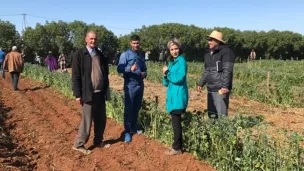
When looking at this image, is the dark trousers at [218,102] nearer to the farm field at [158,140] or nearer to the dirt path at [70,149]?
the farm field at [158,140]

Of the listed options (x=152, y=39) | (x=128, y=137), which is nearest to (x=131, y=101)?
(x=128, y=137)

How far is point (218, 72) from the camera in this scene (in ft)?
19.5

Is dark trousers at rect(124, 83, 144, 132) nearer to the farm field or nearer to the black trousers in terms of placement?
the farm field

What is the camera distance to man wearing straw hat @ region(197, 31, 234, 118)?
5.82m

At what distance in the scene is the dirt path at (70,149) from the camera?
5277 mm

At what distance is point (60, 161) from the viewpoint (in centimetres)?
542

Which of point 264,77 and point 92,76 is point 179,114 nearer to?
point 92,76

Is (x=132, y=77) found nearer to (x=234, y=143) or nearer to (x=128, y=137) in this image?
(x=128, y=137)

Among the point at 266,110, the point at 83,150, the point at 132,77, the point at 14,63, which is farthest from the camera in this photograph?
the point at 14,63

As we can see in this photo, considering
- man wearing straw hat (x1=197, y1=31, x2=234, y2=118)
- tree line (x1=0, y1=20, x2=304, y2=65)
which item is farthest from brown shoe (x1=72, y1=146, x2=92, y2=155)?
tree line (x1=0, y1=20, x2=304, y2=65)

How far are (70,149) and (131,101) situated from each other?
1.27 metres

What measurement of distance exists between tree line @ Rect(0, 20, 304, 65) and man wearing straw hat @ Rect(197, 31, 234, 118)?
2812 cm

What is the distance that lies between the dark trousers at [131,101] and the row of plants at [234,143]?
33 cm

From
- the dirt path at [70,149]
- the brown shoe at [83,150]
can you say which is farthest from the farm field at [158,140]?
the brown shoe at [83,150]
